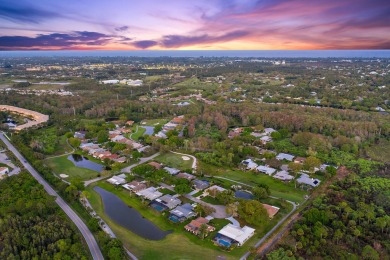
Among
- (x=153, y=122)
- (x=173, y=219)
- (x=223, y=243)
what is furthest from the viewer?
(x=153, y=122)

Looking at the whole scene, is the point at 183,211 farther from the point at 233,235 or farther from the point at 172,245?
the point at 233,235

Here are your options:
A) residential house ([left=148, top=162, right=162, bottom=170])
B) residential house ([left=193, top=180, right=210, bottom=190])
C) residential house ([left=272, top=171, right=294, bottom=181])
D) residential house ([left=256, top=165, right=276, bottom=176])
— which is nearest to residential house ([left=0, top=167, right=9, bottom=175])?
residential house ([left=148, top=162, right=162, bottom=170])

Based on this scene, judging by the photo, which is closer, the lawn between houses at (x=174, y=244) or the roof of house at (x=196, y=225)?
the lawn between houses at (x=174, y=244)

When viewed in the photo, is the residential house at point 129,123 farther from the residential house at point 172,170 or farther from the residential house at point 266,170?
the residential house at point 266,170

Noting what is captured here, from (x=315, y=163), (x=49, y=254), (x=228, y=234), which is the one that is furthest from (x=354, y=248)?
(x=49, y=254)

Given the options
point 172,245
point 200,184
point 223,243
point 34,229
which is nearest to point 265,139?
point 200,184

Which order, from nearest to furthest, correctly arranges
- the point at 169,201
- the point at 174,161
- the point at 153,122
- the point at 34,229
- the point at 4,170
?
the point at 34,229 < the point at 169,201 < the point at 4,170 < the point at 174,161 < the point at 153,122

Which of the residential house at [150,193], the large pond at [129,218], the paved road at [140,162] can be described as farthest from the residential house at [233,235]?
the paved road at [140,162]
